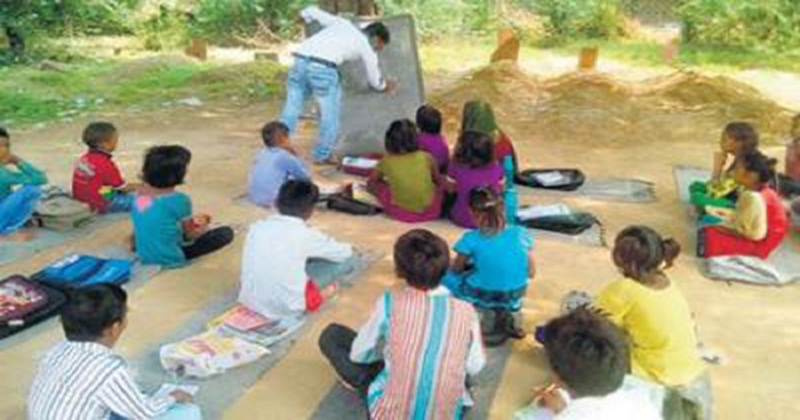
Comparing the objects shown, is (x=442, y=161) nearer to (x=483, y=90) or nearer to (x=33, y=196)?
(x=33, y=196)

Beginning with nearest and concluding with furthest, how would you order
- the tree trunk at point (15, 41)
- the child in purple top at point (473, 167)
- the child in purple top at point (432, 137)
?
1. the child in purple top at point (473, 167)
2. the child in purple top at point (432, 137)
3. the tree trunk at point (15, 41)

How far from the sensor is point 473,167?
576 centimetres

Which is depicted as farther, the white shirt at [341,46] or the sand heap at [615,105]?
the sand heap at [615,105]

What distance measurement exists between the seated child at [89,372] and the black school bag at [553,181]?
457 centimetres

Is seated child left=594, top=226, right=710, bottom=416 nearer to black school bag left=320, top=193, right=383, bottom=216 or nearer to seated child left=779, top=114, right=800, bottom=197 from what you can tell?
black school bag left=320, top=193, right=383, bottom=216

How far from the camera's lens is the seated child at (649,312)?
357 centimetres

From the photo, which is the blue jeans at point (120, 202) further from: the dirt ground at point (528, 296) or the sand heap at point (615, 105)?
the sand heap at point (615, 105)

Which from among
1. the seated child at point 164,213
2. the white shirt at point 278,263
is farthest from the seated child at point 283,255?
the seated child at point 164,213

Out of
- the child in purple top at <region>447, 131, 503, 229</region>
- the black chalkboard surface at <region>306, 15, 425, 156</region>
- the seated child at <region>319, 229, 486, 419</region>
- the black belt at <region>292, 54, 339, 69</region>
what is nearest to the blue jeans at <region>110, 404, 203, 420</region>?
the seated child at <region>319, 229, 486, 419</region>

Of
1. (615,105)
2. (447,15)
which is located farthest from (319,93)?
(447,15)

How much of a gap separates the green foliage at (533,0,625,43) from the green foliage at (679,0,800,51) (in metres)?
1.28

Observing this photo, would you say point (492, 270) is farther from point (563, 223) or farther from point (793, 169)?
point (793, 169)

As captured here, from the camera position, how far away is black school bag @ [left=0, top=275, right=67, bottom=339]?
14.6ft

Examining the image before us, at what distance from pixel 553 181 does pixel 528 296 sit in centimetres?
228
